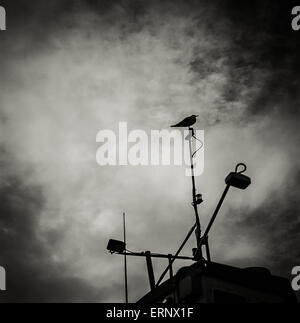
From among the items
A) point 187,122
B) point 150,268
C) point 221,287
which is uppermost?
point 187,122

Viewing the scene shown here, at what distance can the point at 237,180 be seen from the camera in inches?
444

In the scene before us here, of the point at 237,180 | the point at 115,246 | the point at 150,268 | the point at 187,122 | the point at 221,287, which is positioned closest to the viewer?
the point at 237,180

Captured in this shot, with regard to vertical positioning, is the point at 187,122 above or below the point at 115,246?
above

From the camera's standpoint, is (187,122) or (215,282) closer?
(215,282)

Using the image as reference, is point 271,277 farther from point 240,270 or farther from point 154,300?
point 154,300

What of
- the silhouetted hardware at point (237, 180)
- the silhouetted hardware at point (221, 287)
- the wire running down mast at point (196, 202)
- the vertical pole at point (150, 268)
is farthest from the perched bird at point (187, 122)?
the silhouetted hardware at point (221, 287)

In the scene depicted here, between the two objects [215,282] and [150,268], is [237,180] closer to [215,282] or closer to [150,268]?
[215,282]

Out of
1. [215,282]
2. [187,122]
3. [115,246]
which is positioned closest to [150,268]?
[115,246]

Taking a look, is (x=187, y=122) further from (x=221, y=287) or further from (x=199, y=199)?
(x=221, y=287)

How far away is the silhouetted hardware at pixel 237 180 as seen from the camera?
11245 millimetres

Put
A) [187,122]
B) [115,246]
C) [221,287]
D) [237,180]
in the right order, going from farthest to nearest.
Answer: [187,122], [115,246], [221,287], [237,180]

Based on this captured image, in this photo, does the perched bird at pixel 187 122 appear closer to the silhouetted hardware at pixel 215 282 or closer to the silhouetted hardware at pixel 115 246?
the silhouetted hardware at pixel 215 282
